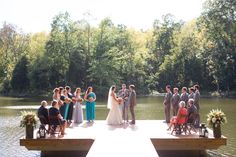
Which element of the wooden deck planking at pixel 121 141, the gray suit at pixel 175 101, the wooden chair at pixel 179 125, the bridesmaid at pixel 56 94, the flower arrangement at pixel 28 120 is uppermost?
the bridesmaid at pixel 56 94

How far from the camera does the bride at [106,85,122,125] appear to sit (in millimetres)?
18172

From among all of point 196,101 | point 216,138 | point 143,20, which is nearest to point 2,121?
point 196,101

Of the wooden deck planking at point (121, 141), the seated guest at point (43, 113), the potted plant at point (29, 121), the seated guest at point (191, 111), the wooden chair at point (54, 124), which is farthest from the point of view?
the seated guest at point (191, 111)

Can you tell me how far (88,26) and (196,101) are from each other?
177 feet

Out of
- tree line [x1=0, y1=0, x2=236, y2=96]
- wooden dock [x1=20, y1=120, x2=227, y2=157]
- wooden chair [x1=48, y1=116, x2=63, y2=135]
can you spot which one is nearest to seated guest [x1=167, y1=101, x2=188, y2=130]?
wooden dock [x1=20, y1=120, x2=227, y2=157]

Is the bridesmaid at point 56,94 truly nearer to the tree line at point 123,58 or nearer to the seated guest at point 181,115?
the seated guest at point 181,115

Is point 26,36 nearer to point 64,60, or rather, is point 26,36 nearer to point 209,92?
point 64,60

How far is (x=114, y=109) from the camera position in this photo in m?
18.3

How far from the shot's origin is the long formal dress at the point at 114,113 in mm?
18250

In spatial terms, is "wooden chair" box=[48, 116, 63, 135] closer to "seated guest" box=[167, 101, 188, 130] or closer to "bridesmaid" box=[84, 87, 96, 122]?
"bridesmaid" box=[84, 87, 96, 122]

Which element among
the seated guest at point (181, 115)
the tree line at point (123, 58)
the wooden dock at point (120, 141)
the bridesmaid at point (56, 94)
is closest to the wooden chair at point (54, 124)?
the wooden dock at point (120, 141)

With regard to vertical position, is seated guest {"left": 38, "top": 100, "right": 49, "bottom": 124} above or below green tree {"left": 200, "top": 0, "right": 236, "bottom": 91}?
below

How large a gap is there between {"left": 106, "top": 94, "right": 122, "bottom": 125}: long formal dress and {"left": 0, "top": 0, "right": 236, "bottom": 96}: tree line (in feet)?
146

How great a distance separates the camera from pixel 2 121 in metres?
28.0
